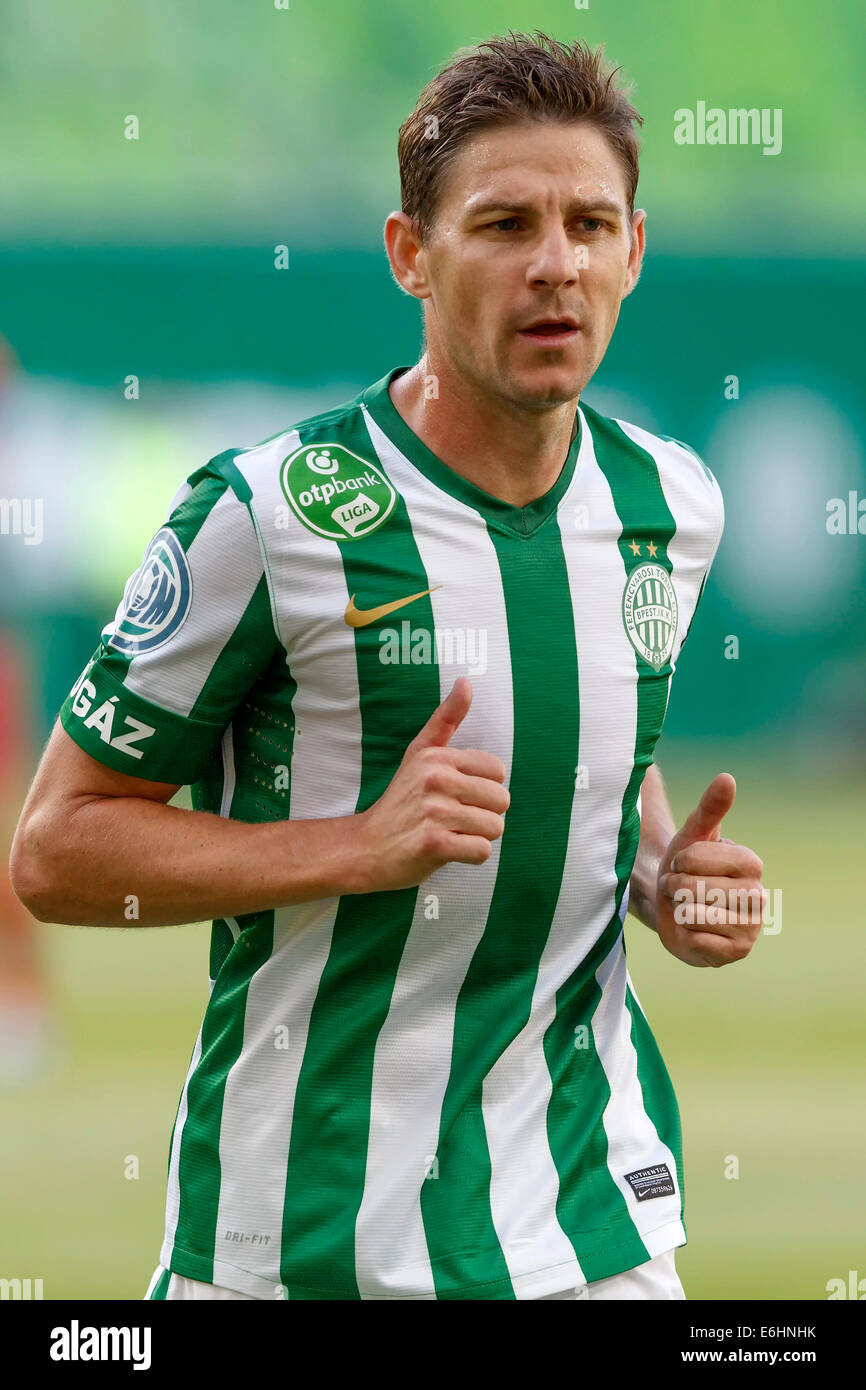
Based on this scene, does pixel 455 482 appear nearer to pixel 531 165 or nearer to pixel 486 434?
pixel 486 434

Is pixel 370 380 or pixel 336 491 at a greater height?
pixel 370 380

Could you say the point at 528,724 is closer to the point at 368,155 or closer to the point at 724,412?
the point at 724,412

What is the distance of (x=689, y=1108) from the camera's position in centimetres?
477

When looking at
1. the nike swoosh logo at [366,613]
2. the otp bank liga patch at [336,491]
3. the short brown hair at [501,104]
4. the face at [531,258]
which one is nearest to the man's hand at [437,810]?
the nike swoosh logo at [366,613]

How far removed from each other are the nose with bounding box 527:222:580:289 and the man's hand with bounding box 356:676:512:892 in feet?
1.41

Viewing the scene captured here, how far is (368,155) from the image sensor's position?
13.8m

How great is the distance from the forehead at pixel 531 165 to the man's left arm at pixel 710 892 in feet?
2.19

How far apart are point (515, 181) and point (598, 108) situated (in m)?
0.16

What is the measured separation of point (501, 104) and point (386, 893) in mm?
854

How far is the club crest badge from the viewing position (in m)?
1.98


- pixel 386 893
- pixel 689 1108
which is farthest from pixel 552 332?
pixel 689 1108

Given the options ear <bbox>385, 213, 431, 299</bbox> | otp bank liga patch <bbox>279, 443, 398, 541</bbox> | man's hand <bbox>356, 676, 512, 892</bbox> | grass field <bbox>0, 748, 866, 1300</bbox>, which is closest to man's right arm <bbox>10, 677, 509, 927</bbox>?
man's hand <bbox>356, 676, 512, 892</bbox>

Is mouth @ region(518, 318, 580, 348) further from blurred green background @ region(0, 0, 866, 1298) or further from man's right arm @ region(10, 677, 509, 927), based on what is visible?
blurred green background @ region(0, 0, 866, 1298)

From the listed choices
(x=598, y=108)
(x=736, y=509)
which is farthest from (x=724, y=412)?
(x=598, y=108)
